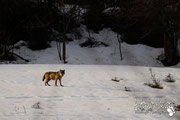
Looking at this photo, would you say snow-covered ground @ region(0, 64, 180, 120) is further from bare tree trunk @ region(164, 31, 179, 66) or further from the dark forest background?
bare tree trunk @ region(164, 31, 179, 66)

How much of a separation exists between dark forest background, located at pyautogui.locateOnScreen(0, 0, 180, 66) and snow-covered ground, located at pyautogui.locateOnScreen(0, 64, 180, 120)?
10661 mm

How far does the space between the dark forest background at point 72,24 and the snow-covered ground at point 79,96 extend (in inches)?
420

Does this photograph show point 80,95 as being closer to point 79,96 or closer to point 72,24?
point 79,96

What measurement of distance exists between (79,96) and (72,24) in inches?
827

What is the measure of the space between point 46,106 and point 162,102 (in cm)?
288

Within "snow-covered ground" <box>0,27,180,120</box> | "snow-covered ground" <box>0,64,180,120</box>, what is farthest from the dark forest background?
"snow-covered ground" <box>0,64,180,120</box>

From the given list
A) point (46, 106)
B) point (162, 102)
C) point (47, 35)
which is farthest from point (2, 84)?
point (47, 35)

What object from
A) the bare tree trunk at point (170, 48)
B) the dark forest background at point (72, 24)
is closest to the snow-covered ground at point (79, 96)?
the dark forest background at point (72, 24)

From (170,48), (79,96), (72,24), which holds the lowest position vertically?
(79,96)

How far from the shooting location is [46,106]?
14.5 ft

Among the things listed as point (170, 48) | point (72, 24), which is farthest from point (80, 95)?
point (72, 24)

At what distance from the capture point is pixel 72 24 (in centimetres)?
2548

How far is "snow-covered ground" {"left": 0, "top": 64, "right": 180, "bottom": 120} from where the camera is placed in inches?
157

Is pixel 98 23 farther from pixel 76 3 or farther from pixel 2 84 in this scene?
pixel 2 84
